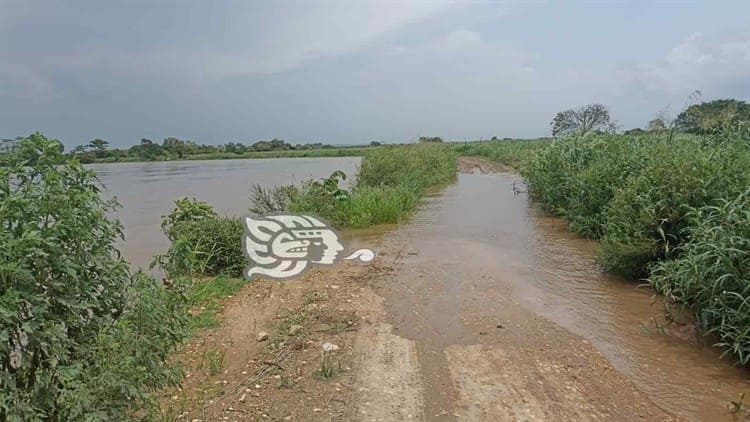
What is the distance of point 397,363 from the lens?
345cm

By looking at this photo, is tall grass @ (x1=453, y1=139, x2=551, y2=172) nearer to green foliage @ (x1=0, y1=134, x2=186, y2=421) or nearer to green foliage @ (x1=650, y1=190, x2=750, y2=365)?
green foliage @ (x1=650, y1=190, x2=750, y2=365)

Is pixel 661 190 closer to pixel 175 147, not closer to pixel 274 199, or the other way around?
pixel 274 199

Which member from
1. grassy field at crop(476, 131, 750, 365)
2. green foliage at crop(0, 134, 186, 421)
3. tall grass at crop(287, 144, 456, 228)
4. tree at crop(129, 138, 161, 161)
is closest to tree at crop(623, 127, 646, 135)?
grassy field at crop(476, 131, 750, 365)

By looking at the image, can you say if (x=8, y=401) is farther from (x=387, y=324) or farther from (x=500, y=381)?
(x=387, y=324)

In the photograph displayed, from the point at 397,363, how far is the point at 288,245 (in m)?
4.05

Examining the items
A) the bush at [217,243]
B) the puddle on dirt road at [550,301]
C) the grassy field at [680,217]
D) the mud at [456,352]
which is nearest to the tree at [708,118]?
the grassy field at [680,217]

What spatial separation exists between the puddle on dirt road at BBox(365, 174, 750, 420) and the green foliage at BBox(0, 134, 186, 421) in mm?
1618

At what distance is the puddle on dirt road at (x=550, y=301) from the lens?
10.7ft

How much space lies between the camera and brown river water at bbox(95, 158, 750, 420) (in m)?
3.31

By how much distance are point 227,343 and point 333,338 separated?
843mm

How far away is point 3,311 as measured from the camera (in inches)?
64.8

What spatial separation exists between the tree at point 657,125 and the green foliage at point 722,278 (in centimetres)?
412

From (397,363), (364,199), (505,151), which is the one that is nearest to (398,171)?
(364,199)

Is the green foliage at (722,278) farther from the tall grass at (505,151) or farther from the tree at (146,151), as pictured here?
the tree at (146,151)
